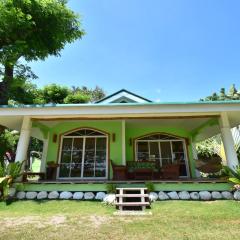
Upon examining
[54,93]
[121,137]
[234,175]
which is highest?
[54,93]

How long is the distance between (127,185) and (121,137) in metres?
3.10

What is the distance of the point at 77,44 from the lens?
1356 centimetres

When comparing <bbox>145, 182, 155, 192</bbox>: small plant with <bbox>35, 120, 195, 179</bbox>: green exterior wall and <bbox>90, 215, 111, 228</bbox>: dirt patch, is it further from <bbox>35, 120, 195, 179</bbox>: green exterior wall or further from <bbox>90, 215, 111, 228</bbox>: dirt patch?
<bbox>35, 120, 195, 179</bbox>: green exterior wall

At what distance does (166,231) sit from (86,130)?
7049mm

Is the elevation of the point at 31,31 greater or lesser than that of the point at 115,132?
greater

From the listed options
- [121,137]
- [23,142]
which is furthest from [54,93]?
[23,142]

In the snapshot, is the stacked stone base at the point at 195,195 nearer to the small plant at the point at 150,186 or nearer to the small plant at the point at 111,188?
the small plant at the point at 150,186

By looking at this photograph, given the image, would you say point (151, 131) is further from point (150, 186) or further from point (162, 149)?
point (150, 186)

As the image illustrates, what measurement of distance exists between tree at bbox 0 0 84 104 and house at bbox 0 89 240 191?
3343mm

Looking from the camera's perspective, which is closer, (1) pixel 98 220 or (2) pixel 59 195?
(1) pixel 98 220

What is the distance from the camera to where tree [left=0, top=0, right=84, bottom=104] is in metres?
10.4

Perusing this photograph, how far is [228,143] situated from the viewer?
25.7ft

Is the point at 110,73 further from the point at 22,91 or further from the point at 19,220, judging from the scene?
the point at 19,220

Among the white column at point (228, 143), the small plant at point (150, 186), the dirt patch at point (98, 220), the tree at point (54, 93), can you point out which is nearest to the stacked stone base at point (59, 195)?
the small plant at point (150, 186)
